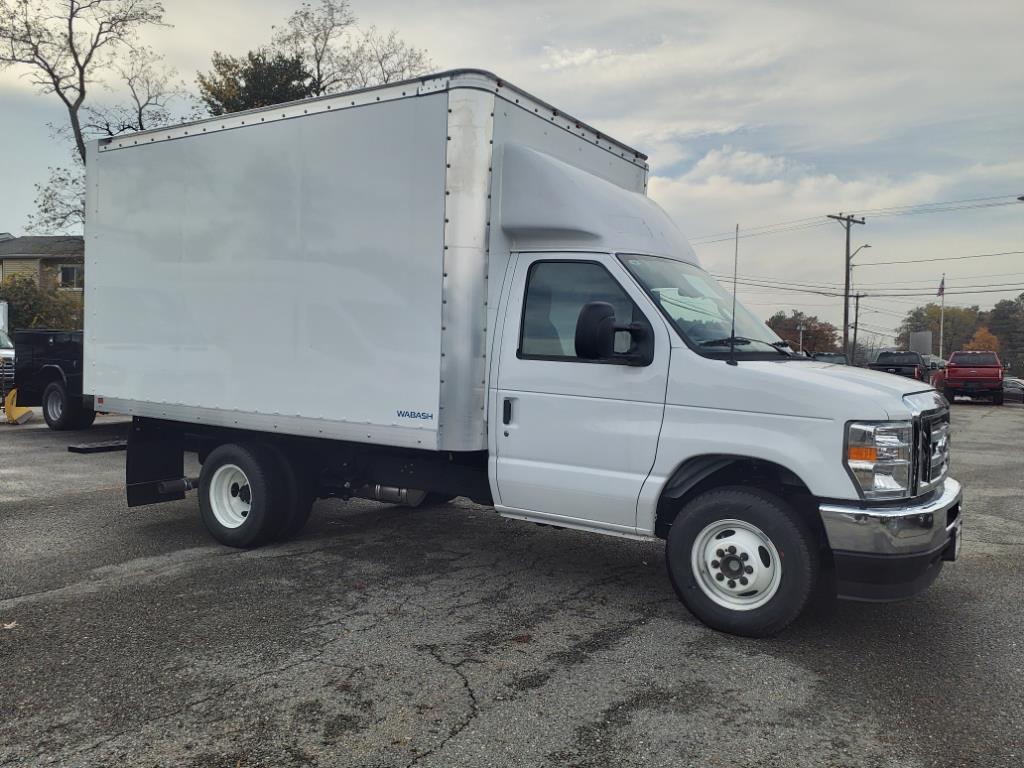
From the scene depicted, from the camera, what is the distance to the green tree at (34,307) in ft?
112

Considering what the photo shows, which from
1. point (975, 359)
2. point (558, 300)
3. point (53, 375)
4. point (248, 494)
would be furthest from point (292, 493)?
point (975, 359)

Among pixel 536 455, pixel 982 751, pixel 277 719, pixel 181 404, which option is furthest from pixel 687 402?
pixel 181 404

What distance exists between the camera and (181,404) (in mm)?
6656

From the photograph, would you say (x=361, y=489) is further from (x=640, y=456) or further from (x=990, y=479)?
(x=990, y=479)

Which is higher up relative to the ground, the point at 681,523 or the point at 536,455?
the point at 536,455

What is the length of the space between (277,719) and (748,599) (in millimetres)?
2652

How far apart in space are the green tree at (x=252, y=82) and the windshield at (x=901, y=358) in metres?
24.0

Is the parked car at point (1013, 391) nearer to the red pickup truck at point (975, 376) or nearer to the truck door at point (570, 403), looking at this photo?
the red pickup truck at point (975, 376)

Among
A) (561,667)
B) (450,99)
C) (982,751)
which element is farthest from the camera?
(450,99)

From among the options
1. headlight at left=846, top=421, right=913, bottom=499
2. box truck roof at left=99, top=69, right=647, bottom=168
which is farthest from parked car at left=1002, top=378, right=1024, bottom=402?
headlight at left=846, top=421, right=913, bottom=499

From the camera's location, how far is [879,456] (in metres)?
4.24

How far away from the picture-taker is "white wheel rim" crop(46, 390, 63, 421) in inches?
570

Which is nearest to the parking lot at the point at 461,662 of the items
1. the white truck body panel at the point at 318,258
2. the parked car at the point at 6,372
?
the white truck body panel at the point at 318,258

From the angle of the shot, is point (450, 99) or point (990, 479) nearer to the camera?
point (450, 99)
